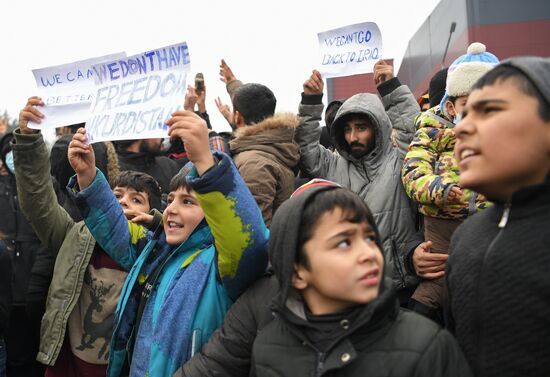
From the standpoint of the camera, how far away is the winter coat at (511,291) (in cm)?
170

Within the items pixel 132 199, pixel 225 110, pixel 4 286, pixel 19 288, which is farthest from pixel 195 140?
pixel 225 110

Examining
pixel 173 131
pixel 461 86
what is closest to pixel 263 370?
pixel 173 131

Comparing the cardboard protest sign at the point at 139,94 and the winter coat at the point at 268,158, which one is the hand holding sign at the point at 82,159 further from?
the winter coat at the point at 268,158

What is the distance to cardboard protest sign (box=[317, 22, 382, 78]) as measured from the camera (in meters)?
4.42

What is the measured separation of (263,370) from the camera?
201 cm

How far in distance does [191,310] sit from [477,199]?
1449 millimetres

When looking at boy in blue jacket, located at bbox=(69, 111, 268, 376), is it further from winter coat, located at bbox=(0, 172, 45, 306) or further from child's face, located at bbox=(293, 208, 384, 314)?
winter coat, located at bbox=(0, 172, 45, 306)

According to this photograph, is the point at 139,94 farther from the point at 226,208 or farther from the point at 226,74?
the point at 226,74

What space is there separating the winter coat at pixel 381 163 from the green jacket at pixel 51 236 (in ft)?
5.08

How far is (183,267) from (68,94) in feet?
4.58

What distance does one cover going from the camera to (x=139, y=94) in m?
2.98

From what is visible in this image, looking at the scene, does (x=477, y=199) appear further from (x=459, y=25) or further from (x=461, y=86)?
(x=459, y=25)

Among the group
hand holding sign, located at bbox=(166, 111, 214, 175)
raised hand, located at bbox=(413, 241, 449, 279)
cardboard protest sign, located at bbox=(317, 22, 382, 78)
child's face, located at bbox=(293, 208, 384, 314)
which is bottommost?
raised hand, located at bbox=(413, 241, 449, 279)

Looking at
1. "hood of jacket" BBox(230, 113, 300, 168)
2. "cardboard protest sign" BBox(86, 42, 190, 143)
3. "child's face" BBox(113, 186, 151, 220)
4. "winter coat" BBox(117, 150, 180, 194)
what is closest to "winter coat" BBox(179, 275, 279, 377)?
"cardboard protest sign" BBox(86, 42, 190, 143)
